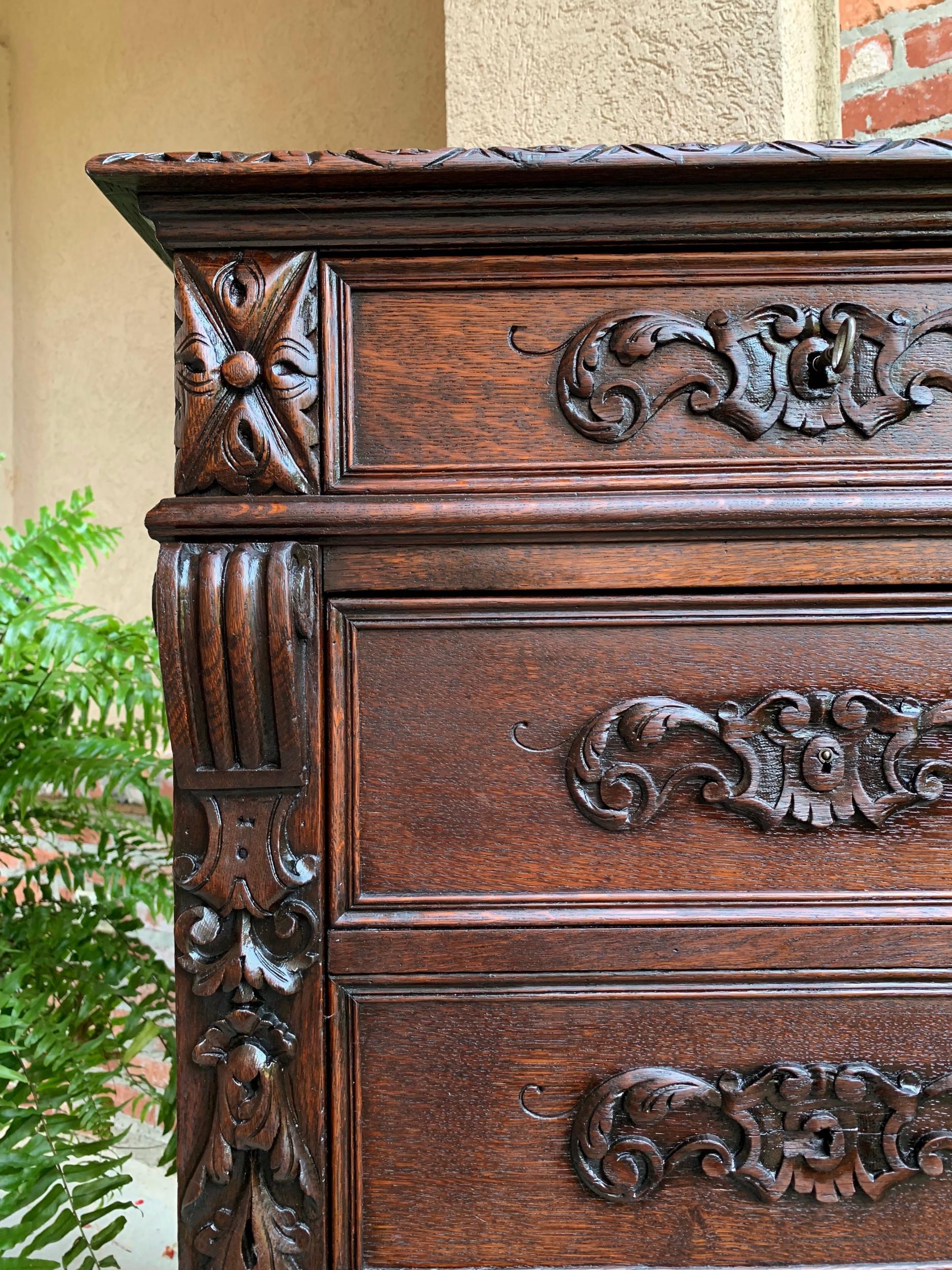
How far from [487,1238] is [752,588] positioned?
0.44 m

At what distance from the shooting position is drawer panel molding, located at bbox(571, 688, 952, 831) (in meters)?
0.54

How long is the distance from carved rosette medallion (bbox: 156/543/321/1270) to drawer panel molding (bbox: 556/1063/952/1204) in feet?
0.55

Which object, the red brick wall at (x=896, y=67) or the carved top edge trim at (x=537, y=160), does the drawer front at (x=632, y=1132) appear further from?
the red brick wall at (x=896, y=67)

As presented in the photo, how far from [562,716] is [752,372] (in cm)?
26

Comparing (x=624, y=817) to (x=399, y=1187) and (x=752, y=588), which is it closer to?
(x=752, y=588)

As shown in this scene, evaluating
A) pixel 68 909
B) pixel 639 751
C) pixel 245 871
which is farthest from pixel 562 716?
pixel 68 909

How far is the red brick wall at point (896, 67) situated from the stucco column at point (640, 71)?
230 mm

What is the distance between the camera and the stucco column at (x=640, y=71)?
88 cm

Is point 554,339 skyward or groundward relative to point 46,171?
groundward

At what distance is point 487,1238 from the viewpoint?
53cm

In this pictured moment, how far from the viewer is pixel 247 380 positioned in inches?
21.1

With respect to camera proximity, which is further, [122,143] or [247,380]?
[122,143]

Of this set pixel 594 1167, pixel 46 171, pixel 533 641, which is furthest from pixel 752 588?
pixel 46 171

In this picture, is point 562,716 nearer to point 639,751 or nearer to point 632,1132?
point 639,751
